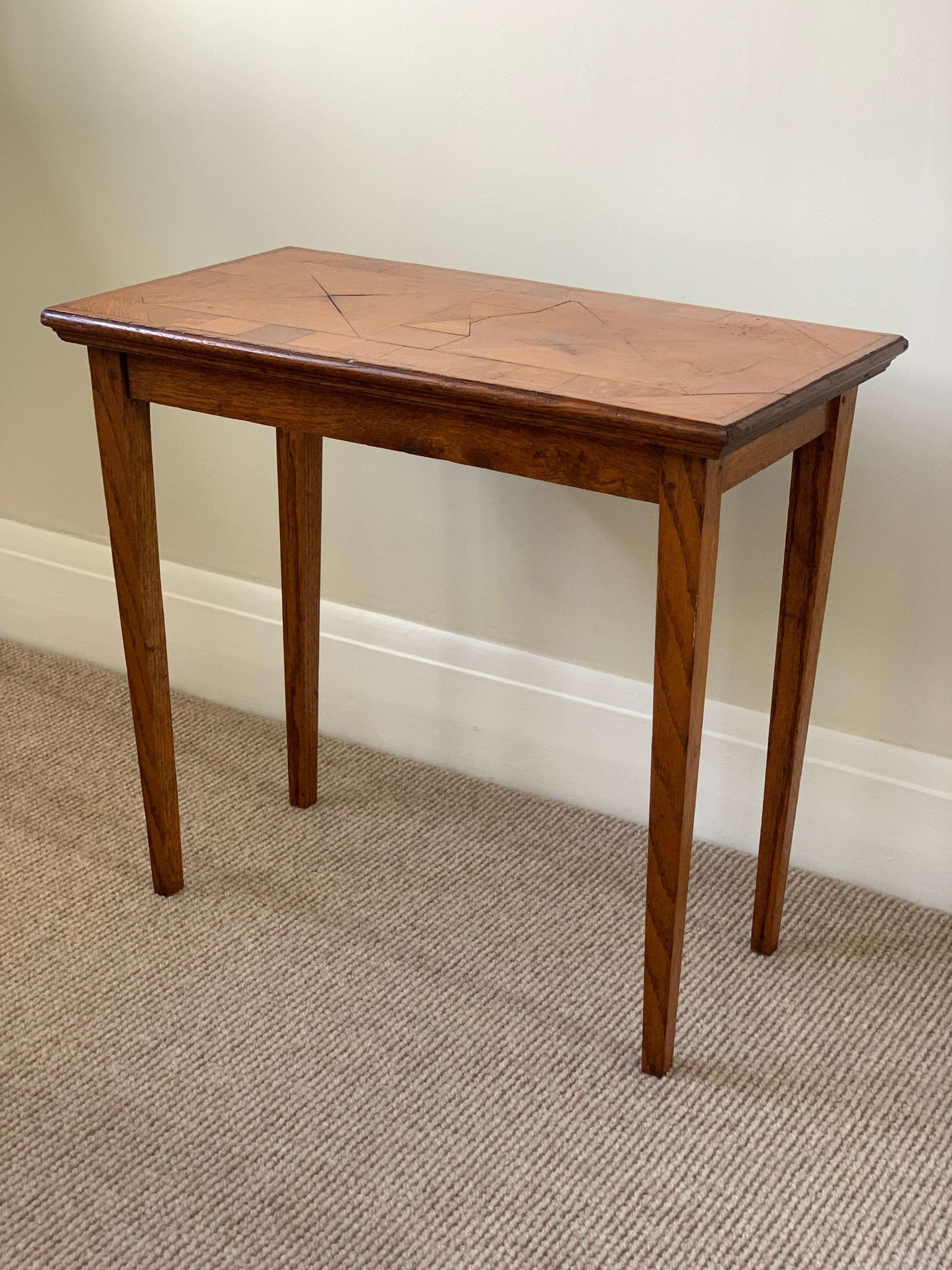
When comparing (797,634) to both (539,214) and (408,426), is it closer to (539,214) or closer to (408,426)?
(408,426)

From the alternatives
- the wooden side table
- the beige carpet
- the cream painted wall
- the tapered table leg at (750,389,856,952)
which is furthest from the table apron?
the beige carpet

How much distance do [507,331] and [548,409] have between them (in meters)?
0.21

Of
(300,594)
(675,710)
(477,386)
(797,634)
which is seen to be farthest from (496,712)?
(477,386)

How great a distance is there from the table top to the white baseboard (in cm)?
52

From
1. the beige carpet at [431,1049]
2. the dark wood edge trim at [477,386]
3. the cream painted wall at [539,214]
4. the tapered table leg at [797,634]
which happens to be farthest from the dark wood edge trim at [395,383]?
the beige carpet at [431,1049]

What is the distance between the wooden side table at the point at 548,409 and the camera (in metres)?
1.00

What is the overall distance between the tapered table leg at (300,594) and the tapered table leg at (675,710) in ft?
1.72

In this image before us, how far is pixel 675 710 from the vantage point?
1.07 m

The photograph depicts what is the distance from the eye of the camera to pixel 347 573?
178cm

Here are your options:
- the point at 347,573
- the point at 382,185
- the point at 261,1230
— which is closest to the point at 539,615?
the point at 347,573

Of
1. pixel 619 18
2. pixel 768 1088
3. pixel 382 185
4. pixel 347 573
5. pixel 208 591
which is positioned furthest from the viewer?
pixel 208 591

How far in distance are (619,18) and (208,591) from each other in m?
0.96

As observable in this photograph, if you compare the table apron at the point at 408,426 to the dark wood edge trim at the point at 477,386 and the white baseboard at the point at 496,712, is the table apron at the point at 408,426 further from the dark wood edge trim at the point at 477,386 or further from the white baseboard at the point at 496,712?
the white baseboard at the point at 496,712

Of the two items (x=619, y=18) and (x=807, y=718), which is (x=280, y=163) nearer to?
(x=619, y=18)
